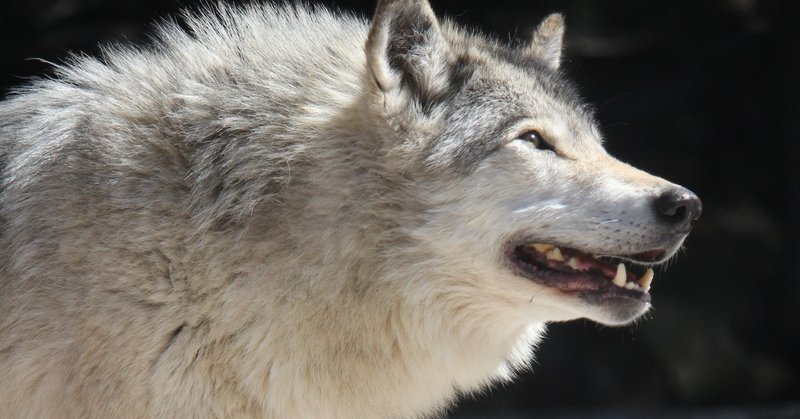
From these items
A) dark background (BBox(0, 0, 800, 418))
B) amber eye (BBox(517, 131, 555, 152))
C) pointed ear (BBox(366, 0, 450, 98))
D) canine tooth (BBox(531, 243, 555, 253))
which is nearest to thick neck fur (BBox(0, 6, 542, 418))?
pointed ear (BBox(366, 0, 450, 98))

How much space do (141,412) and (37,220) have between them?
32.5 inches

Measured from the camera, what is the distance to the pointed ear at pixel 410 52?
12.6 feet

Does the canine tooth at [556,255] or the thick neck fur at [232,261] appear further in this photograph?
the canine tooth at [556,255]

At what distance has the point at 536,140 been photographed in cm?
397

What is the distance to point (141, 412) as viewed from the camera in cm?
373

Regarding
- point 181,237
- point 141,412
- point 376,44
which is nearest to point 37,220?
point 181,237

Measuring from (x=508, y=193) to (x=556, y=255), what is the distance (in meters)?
0.33

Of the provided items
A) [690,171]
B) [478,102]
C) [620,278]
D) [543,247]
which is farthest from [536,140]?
[690,171]

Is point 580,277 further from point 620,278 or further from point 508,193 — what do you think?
point 508,193

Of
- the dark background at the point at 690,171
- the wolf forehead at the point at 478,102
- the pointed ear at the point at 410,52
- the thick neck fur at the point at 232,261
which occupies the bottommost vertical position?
the dark background at the point at 690,171

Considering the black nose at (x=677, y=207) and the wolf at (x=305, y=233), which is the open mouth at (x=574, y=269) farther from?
the black nose at (x=677, y=207)

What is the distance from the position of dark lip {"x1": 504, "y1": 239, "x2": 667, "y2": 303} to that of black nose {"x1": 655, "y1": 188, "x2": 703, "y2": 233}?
132mm

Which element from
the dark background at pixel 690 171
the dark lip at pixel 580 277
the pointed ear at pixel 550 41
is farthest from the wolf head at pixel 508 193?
the dark background at pixel 690 171

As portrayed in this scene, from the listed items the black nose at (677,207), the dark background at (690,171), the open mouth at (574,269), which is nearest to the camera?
the black nose at (677,207)
